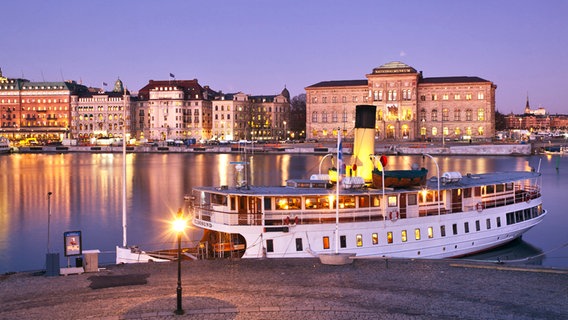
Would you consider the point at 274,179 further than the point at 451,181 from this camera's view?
Yes

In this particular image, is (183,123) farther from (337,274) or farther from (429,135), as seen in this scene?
(337,274)

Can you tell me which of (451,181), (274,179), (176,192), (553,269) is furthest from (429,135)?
(553,269)

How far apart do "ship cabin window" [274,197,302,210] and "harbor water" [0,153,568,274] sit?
7.25 m

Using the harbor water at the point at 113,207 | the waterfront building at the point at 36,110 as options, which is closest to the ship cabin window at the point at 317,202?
the harbor water at the point at 113,207

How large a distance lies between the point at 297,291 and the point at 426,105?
139 m

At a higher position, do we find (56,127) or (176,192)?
(56,127)

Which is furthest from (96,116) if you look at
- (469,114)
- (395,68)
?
(469,114)

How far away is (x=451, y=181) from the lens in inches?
1276

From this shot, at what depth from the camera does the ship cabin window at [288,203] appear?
90.3 ft

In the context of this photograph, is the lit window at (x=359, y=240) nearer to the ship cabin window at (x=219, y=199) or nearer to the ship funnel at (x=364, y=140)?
the ship cabin window at (x=219, y=199)

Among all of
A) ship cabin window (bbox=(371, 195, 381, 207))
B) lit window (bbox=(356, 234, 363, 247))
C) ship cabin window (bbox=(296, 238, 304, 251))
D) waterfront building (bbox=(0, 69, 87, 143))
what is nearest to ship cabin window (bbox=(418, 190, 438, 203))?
ship cabin window (bbox=(371, 195, 381, 207))

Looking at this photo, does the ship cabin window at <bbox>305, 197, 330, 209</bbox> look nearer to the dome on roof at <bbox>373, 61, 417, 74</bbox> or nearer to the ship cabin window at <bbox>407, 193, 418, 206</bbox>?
the ship cabin window at <bbox>407, 193, 418, 206</bbox>

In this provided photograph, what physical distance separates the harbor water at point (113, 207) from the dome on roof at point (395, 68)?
49226mm

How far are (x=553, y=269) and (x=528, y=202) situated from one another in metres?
15.0
